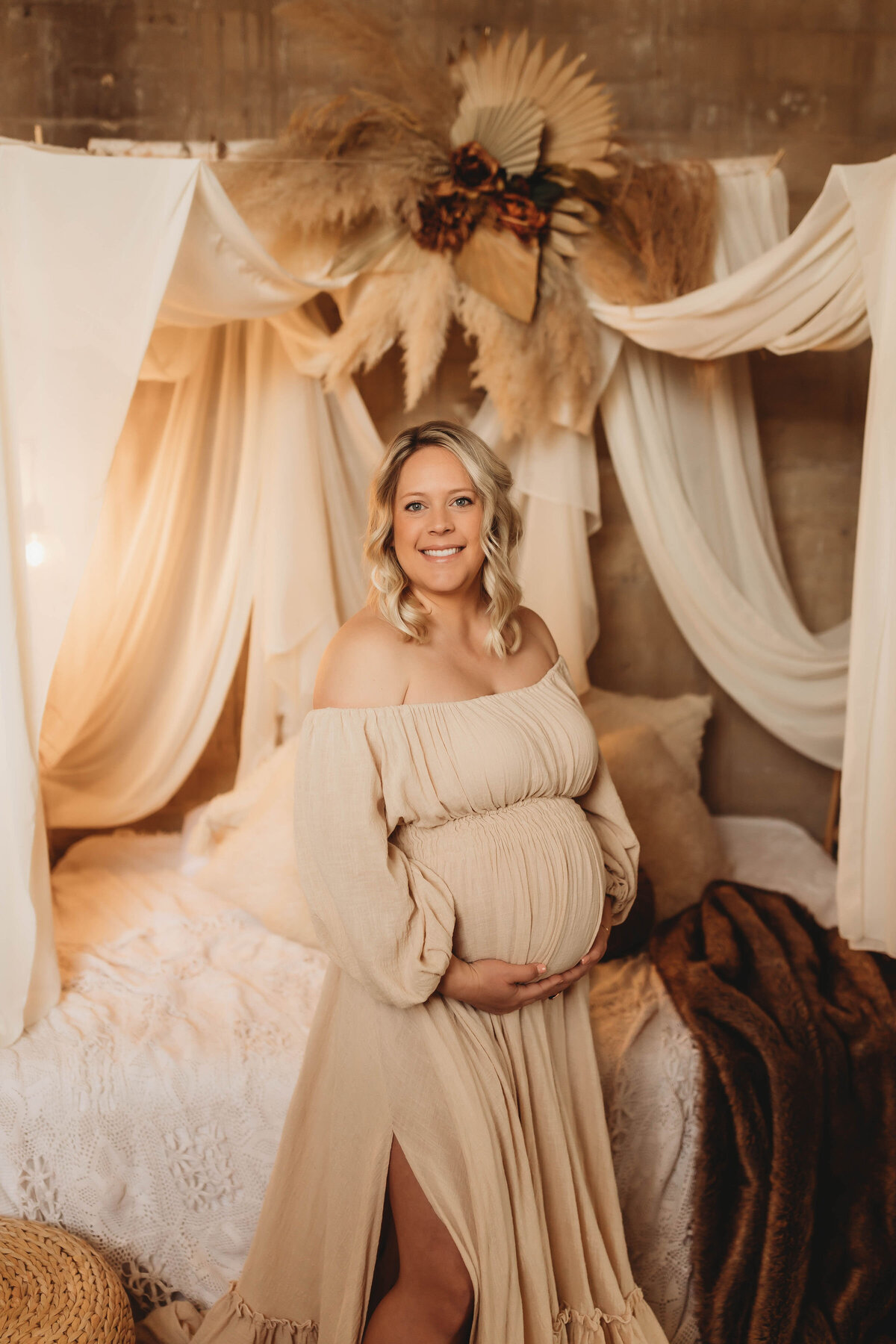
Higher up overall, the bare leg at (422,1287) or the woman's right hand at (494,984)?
the woman's right hand at (494,984)

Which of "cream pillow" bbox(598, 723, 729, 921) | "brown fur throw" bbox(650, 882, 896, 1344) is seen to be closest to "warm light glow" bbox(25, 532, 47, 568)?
"cream pillow" bbox(598, 723, 729, 921)

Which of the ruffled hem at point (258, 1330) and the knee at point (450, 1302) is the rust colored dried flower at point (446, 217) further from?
the ruffled hem at point (258, 1330)

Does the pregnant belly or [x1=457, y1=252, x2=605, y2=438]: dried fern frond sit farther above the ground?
[x1=457, y1=252, x2=605, y2=438]: dried fern frond

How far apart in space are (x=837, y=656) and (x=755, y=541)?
1.55ft

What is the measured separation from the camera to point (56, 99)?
10.8 ft

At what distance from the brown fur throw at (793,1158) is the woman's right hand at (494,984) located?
76 centimetres

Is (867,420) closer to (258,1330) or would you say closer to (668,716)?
(668,716)

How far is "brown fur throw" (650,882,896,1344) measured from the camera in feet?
6.94

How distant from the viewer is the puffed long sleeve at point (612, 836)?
2.04 metres

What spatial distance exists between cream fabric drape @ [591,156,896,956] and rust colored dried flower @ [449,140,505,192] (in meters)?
0.68

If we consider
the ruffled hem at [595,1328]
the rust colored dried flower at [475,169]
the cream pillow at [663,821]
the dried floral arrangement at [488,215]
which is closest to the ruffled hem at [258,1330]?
the ruffled hem at [595,1328]

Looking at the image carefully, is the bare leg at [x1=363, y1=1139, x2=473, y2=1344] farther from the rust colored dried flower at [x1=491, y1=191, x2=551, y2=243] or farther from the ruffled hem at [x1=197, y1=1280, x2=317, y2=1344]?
the rust colored dried flower at [x1=491, y1=191, x2=551, y2=243]

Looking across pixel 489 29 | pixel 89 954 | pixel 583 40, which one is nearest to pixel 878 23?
pixel 583 40

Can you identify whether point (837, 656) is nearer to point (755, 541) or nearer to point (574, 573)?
point (755, 541)
